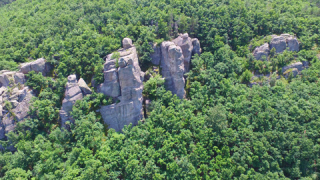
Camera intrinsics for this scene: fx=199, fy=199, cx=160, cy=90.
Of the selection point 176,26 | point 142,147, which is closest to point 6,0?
point 176,26

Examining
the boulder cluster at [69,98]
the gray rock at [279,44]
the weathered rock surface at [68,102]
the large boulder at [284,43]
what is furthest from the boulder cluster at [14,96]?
the large boulder at [284,43]

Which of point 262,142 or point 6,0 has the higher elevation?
point 6,0

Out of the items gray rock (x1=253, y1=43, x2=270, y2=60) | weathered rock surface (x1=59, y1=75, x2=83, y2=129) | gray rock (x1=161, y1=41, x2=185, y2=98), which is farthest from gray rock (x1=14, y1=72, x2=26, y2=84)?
gray rock (x1=253, y1=43, x2=270, y2=60)

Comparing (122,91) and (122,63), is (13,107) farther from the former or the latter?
(122,63)

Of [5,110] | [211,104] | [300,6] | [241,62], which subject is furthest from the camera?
[300,6]

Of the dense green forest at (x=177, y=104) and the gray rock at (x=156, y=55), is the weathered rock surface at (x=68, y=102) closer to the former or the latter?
the dense green forest at (x=177, y=104)

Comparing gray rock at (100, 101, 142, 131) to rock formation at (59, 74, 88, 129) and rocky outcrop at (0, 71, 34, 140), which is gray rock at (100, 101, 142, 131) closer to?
rock formation at (59, 74, 88, 129)

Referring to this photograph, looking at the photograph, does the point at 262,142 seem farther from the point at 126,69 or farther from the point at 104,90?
the point at 104,90

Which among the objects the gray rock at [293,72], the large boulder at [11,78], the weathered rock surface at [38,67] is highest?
the weathered rock surface at [38,67]
